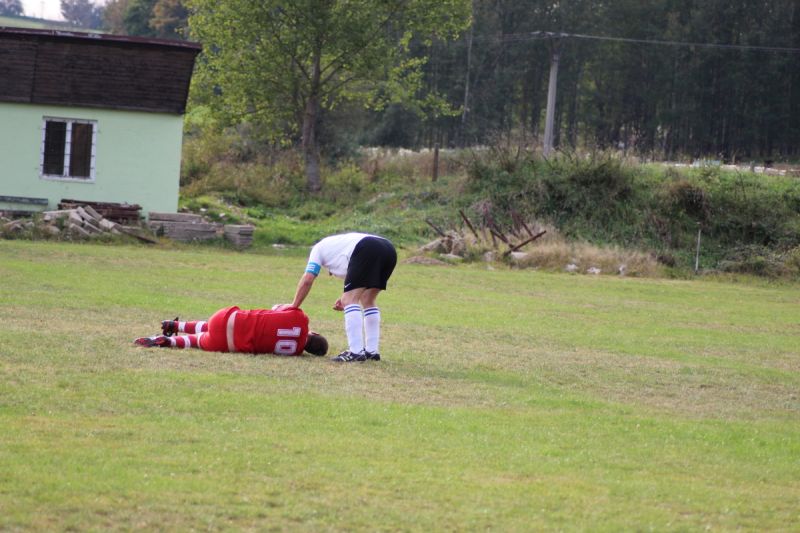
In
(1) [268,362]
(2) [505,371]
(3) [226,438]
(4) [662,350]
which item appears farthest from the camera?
(4) [662,350]

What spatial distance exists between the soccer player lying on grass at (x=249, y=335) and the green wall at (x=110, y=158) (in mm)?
22403

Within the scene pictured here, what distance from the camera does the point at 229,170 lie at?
157 feet

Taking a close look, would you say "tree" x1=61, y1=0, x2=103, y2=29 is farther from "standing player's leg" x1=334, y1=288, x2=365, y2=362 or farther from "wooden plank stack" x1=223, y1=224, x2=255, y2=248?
"standing player's leg" x1=334, y1=288, x2=365, y2=362

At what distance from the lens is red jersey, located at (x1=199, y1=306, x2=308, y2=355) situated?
13.3 metres

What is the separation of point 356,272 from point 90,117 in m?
24.1

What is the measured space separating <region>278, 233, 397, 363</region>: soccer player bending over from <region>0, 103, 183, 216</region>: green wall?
22.8 metres

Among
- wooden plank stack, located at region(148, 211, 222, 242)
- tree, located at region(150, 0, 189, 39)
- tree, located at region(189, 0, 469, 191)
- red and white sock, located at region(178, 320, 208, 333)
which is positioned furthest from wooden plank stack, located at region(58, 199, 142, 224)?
tree, located at region(150, 0, 189, 39)

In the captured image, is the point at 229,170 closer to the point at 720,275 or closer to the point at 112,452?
the point at 720,275

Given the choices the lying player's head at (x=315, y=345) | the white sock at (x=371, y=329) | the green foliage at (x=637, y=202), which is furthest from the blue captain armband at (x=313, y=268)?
the green foliage at (x=637, y=202)

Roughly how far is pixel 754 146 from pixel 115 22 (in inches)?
3167

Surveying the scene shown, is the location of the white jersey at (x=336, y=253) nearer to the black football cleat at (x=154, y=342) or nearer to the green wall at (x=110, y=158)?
the black football cleat at (x=154, y=342)

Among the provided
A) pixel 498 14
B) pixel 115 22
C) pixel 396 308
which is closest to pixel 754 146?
pixel 498 14

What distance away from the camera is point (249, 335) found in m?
13.3

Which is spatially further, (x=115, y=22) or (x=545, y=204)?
(x=115, y=22)
